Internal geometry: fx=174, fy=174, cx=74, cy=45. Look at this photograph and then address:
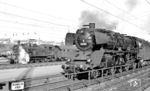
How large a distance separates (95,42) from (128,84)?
3830 millimetres

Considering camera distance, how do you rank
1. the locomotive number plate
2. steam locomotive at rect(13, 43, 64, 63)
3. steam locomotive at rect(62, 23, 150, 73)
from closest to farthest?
the locomotive number plate
steam locomotive at rect(62, 23, 150, 73)
steam locomotive at rect(13, 43, 64, 63)

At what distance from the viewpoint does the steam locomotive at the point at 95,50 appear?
11672 mm

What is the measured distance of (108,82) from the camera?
34.4 feet

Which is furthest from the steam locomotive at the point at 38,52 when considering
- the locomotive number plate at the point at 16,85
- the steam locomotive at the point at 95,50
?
the locomotive number plate at the point at 16,85

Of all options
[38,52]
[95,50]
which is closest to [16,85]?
[95,50]

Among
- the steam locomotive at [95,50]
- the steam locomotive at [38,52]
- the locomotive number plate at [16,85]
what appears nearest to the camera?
the locomotive number plate at [16,85]

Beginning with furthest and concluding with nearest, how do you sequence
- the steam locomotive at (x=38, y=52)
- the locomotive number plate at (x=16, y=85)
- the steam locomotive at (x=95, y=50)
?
the steam locomotive at (x=38, y=52) → the steam locomotive at (x=95, y=50) → the locomotive number plate at (x=16, y=85)

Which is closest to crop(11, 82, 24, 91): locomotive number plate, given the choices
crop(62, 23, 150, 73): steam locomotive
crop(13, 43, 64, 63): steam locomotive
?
crop(62, 23, 150, 73): steam locomotive

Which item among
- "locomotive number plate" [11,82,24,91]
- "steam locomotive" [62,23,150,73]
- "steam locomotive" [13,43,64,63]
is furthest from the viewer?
"steam locomotive" [13,43,64,63]

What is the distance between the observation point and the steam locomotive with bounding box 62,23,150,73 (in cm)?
1167

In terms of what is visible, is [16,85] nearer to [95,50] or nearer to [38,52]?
[95,50]

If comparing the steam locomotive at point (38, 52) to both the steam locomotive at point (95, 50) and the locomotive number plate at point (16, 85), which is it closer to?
the steam locomotive at point (95, 50)

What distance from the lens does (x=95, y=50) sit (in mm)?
12648

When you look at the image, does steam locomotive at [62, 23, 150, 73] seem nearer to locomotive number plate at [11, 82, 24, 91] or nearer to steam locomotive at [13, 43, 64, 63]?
locomotive number plate at [11, 82, 24, 91]
